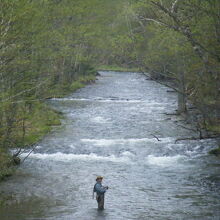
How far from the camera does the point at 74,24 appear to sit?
62719 mm

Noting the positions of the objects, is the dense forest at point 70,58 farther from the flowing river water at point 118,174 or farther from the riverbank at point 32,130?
the flowing river water at point 118,174

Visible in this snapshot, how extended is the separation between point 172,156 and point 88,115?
581 inches

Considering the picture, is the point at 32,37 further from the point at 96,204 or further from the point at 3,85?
the point at 96,204

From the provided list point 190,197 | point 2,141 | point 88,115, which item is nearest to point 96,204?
point 190,197

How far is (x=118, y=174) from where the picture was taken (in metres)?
23.4

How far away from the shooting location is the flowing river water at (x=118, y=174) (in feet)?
60.0

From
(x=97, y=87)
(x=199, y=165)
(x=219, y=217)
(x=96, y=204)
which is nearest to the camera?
(x=219, y=217)

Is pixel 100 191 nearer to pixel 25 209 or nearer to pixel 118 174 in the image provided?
pixel 25 209

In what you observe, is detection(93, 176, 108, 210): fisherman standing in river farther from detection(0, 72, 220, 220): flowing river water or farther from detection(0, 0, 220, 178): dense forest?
detection(0, 0, 220, 178): dense forest

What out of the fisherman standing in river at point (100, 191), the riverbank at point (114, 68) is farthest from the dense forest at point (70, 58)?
the riverbank at point (114, 68)

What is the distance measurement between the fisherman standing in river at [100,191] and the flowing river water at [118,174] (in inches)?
13.6

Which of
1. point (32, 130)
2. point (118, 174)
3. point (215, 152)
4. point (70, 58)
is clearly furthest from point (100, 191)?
point (70, 58)

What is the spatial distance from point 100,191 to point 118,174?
5.88 m

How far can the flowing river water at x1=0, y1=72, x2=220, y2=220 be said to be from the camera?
60.0 ft
